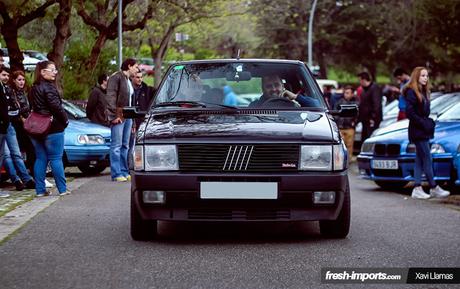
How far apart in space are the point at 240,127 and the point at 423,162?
5442mm

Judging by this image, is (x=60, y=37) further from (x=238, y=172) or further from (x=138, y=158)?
(x=238, y=172)

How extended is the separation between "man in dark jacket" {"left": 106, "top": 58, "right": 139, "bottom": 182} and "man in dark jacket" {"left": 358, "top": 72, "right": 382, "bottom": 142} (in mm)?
5696

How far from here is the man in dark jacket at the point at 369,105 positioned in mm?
19125

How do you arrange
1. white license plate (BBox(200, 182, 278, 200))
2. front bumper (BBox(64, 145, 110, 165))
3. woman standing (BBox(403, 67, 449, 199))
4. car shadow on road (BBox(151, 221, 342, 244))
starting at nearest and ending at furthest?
white license plate (BBox(200, 182, 278, 200)) → car shadow on road (BBox(151, 221, 342, 244)) → woman standing (BBox(403, 67, 449, 199)) → front bumper (BBox(64, 145, 110, 165))

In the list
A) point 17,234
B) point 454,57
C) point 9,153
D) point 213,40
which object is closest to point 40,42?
point 454,57

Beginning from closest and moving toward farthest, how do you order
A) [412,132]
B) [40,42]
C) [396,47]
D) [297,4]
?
1. [412,132]
2. [40,42]
3. [396,47]
4. [297,4]

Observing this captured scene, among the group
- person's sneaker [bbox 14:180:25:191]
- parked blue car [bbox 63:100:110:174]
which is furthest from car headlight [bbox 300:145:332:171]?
parked blue car [bbox 63:100:110:174]

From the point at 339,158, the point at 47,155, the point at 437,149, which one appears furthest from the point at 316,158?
the point at 437,149

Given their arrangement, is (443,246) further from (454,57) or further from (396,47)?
(396,47)

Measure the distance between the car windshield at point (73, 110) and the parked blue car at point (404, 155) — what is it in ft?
17.8

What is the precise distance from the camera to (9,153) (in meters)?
13.2

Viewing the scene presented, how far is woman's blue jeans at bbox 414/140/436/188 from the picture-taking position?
12648mm

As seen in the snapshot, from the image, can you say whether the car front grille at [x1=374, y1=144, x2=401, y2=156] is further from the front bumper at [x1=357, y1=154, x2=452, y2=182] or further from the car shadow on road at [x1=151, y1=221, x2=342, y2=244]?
the car shadow on road at [x1=151, y1=221, x2=342, y2=244]

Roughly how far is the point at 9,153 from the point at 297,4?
153 feet
